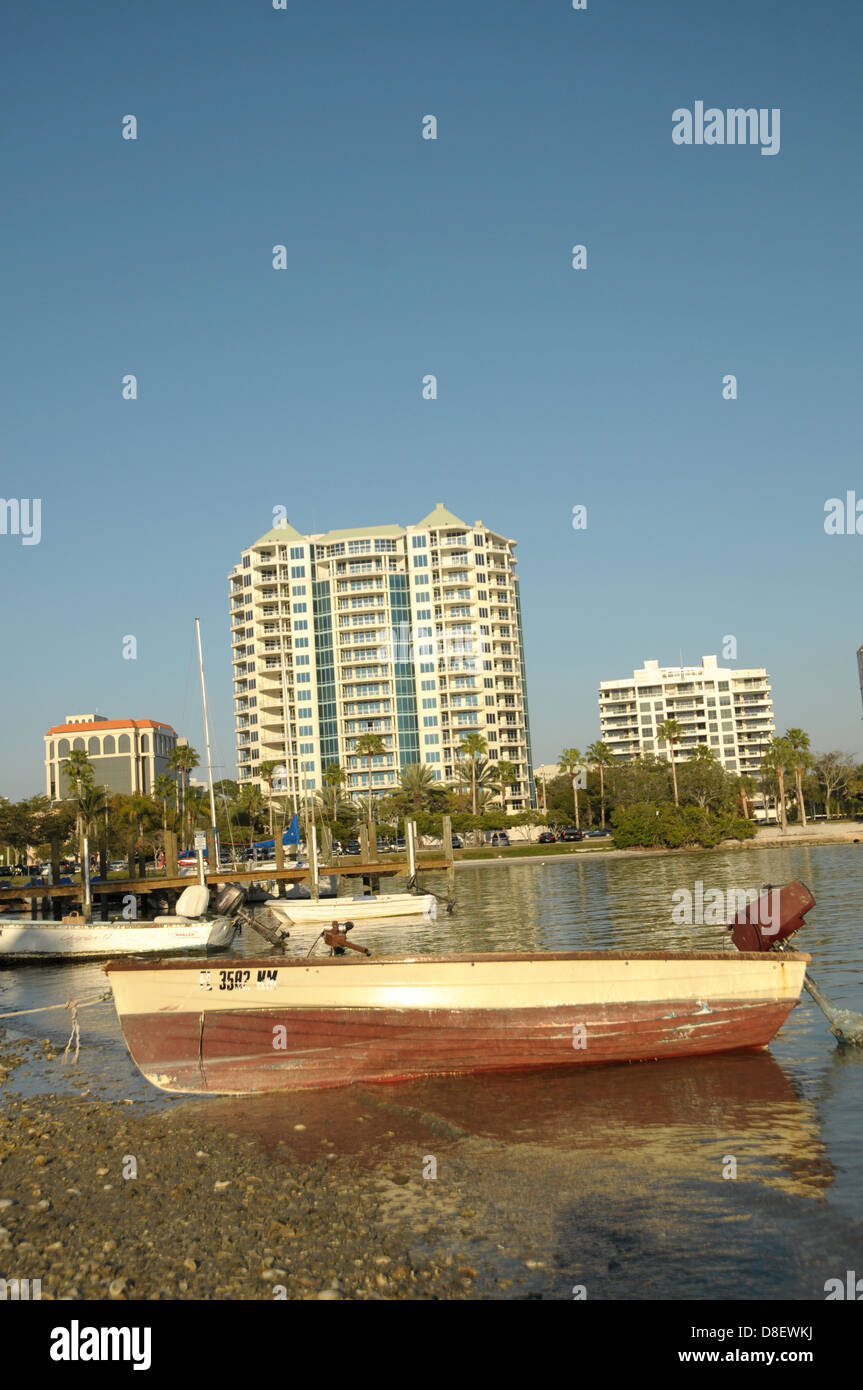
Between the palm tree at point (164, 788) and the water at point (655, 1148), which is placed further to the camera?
the palm tree at point (164, 788)

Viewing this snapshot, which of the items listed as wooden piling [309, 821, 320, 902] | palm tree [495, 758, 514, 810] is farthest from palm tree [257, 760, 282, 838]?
wooden piling [309, 821, 320, 902]

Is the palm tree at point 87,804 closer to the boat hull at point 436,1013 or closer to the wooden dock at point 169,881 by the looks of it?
the wooden dock at point 169,881

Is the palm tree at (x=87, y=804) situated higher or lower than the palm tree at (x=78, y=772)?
lower

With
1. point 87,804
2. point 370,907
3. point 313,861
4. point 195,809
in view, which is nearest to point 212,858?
point 313,861

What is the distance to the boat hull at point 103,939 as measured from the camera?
105 feet

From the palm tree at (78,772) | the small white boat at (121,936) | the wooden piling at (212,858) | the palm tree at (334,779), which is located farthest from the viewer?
the palm tree at (334,779)

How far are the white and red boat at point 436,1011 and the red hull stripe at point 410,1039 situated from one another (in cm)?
2

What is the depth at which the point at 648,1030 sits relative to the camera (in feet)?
41.6

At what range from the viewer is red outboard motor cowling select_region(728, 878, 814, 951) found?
43.2 feet

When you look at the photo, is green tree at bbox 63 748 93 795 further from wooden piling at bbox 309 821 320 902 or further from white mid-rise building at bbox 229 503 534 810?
wooden piling at bbox 309 821 320 902

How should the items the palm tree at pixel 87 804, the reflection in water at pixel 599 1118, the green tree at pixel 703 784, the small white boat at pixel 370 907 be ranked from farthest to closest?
the green tree at pixel 703 784
the palm tree at pixel 87 804
the small white boat at pixel 370 907
the reflection in water at pixel 599 1118
